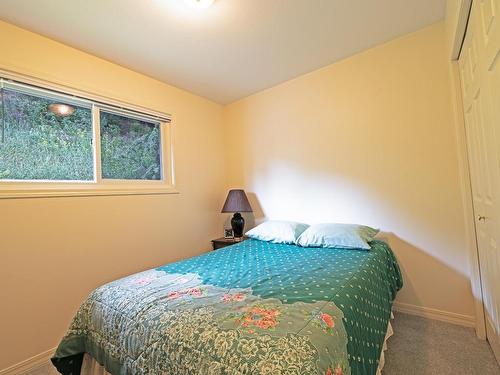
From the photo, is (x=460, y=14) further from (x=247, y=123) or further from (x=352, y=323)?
(x=247, y=123)

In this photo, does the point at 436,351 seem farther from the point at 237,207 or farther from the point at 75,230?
the point at 75,230

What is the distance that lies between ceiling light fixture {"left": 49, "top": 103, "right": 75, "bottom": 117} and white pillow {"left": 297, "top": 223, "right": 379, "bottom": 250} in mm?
2279

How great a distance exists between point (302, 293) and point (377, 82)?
208cm

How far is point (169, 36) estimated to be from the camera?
200cm

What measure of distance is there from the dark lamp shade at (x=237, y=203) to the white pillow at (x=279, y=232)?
0.36 m

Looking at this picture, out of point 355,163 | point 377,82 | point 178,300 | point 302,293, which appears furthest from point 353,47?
point 178,300

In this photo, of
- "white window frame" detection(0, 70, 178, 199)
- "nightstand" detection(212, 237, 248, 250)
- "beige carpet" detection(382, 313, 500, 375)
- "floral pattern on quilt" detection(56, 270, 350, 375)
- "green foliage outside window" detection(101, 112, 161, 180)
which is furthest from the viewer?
"nightstand" detection(212, 237, 248, 250)

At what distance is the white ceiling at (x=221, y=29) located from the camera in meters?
1.71

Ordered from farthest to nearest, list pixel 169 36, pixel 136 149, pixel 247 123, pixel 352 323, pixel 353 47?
1. pixel 247 123
2. pixel 136 149
3. pixel 353 47
4. pixel 169 36
5. pixel 352 323

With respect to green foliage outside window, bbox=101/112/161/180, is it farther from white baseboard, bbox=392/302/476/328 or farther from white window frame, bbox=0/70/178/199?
white baseboard, bbox=392/302/476/328

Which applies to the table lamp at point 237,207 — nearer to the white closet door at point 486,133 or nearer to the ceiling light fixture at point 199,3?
the ceiling light fixture at point 199,3

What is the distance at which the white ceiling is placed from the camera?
171 centimetres

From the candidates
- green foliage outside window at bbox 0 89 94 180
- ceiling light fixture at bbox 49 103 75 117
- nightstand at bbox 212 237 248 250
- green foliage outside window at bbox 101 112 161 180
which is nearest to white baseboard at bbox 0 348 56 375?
green foliage outside window at bbox 0 89 94 180

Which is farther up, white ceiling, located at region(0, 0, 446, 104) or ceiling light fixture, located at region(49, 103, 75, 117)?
white ceiling, located at region(0, 0, 446, 104)
